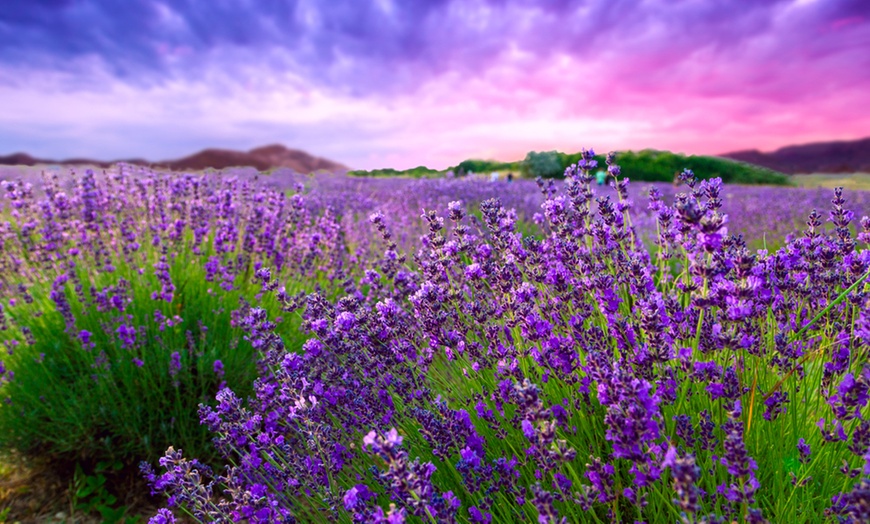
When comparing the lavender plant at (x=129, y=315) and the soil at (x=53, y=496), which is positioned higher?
the lavender plant at (x=129, y=315)

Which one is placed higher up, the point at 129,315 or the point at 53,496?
the point at 129,315

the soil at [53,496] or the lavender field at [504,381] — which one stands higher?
the lavender field at [504,381]

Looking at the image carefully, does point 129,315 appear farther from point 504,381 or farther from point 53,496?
point 504,381

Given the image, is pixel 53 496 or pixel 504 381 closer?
pixel 504 381

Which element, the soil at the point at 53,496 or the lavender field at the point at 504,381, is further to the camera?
the soil at the point at 53,496

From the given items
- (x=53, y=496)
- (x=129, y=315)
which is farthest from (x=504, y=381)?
(x=53, y=496)

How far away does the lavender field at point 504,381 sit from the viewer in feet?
4.38

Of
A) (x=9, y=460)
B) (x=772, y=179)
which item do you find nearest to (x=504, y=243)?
(x=9, y=460)

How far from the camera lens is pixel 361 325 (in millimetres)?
1935

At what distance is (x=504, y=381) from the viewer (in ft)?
5.44

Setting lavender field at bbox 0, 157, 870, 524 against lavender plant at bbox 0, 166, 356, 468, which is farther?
lavender plant at bbox 0, 166, 356, 468

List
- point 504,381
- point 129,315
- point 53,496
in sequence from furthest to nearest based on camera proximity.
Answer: point 129,315
point 53,496
point 504,381

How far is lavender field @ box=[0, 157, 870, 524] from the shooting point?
133cm

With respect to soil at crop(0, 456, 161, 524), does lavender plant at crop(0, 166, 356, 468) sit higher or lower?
higher
